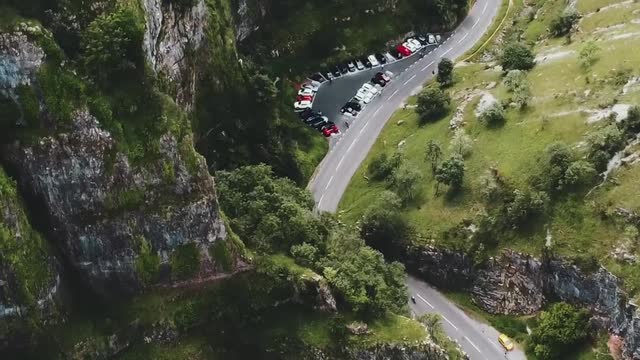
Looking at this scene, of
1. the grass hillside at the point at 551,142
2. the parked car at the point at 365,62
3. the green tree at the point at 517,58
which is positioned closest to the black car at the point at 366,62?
the parked car at the point at 365,62

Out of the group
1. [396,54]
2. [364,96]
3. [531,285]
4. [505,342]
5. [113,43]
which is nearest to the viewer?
[113,43]

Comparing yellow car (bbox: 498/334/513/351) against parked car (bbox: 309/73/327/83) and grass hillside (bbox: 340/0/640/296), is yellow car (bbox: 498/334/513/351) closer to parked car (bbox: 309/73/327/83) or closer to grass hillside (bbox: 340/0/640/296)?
grass hillside (bbox: 340/0/640/296)

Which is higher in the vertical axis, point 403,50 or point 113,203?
point 113,203

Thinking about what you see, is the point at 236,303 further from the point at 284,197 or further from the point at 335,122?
the point at 335,122

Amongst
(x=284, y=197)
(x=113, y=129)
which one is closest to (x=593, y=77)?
(x=284, y=197)

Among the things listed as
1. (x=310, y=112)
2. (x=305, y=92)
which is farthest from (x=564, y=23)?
(x=310, y=112)

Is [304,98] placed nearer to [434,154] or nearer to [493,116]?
[434,154]

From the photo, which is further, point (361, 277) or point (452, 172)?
point (452, 172)
